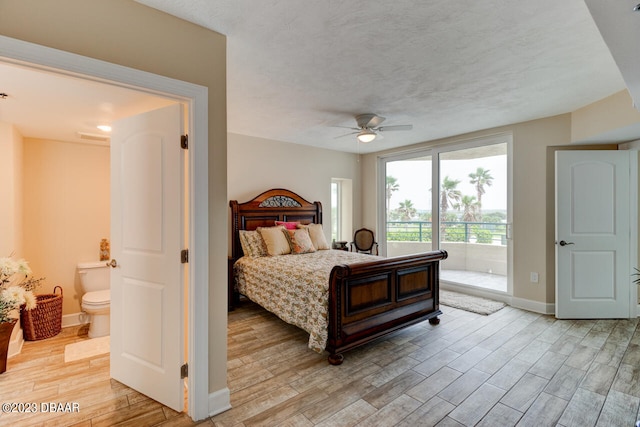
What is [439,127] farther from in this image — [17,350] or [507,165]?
[17,350]

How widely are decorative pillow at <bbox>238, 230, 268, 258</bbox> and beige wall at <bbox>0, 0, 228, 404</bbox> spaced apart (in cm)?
213

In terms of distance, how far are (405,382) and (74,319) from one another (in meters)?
3.87

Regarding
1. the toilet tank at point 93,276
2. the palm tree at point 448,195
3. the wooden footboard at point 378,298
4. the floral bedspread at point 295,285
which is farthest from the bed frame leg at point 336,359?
the palm tree at point 448,195

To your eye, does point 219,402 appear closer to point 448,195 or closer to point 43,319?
point 43,319

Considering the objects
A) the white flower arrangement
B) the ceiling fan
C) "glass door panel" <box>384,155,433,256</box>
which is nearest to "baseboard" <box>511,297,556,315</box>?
"glass door panel" <box>384,155,433,256</box>

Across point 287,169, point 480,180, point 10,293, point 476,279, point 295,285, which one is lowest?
point 476,279

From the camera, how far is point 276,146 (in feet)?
16.2

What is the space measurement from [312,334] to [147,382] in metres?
1.32

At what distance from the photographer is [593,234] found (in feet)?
11.8

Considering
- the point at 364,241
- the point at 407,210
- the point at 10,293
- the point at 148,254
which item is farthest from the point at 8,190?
the point at 407,210

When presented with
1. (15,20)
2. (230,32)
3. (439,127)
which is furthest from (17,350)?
(439,127)

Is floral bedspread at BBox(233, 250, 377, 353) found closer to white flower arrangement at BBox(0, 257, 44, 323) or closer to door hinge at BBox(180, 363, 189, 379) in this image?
door hinge at BBox(180, 363, 189, 379)

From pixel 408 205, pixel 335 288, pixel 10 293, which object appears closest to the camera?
pixel 10 293

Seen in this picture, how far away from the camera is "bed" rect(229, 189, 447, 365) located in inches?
104
